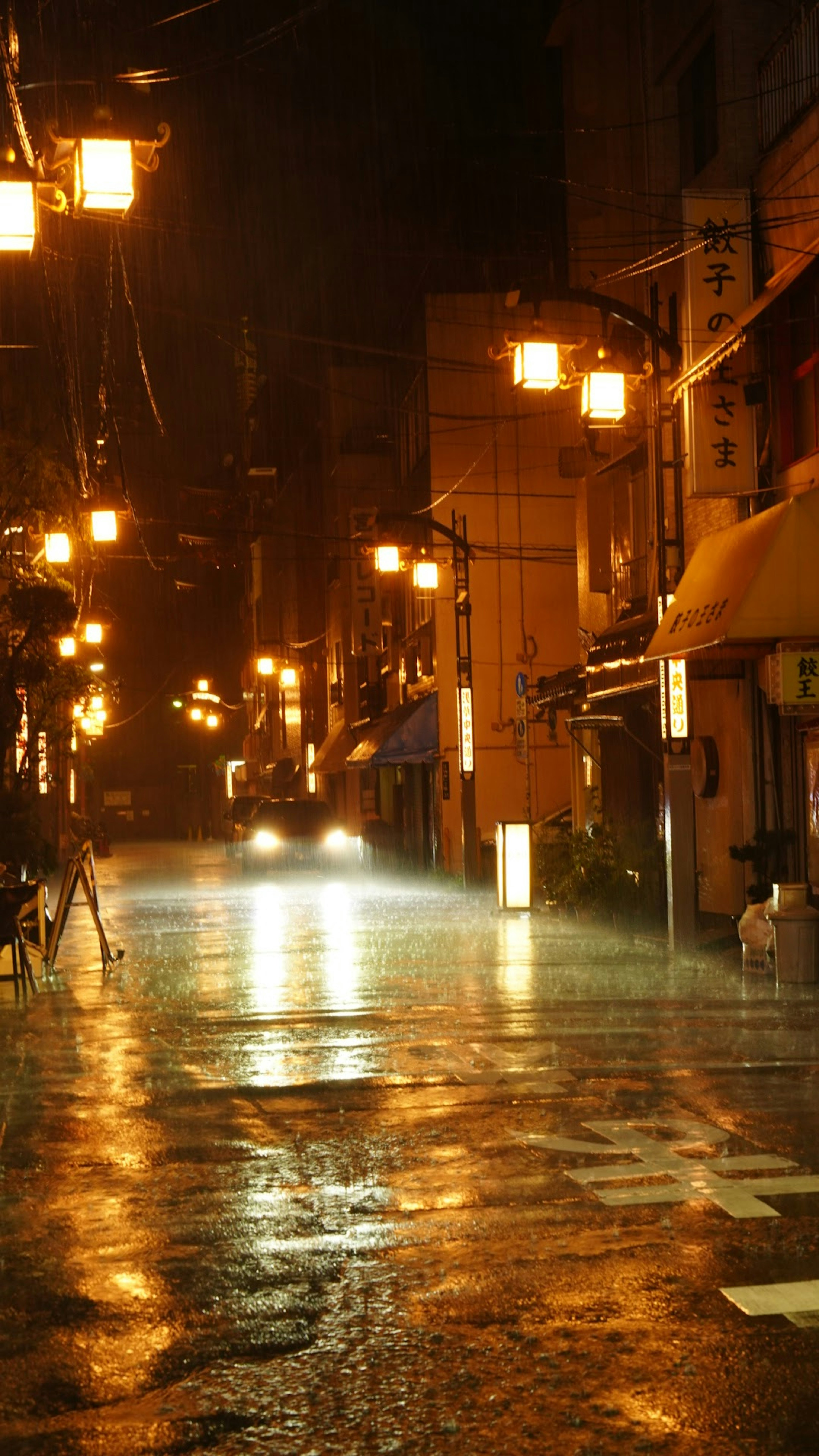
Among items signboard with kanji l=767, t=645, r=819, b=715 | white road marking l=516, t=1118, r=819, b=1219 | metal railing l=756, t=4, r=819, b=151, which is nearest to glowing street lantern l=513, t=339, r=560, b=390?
metal railing l=756, t=4, r=819, b=151

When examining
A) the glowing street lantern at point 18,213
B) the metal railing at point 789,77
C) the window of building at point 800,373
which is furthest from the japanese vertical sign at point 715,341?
the glowing street lantern at point 18,213

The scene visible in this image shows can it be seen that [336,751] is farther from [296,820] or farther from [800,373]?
[800,373]

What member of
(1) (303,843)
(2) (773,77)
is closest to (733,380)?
(2) (773,77)

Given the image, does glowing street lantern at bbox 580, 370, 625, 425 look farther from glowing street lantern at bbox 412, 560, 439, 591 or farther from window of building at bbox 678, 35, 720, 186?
glowing street lantern at bbox 412, 560, 439, 591

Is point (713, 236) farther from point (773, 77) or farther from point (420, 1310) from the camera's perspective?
point (420, 1310)

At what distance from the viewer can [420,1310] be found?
571 centimetres

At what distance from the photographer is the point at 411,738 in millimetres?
39719

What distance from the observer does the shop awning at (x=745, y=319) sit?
1752 cm

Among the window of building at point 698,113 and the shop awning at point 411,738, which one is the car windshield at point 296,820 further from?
the window of building at point 698,113

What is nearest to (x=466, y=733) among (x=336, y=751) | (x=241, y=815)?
(x=336, y=751)

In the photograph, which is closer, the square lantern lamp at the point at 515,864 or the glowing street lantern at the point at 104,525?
the square lantern lamp at the point at 515,864

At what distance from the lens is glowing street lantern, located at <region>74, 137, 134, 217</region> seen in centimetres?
1163

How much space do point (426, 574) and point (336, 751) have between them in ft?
65.9

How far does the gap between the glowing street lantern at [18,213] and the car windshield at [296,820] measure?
3128 centimetres
